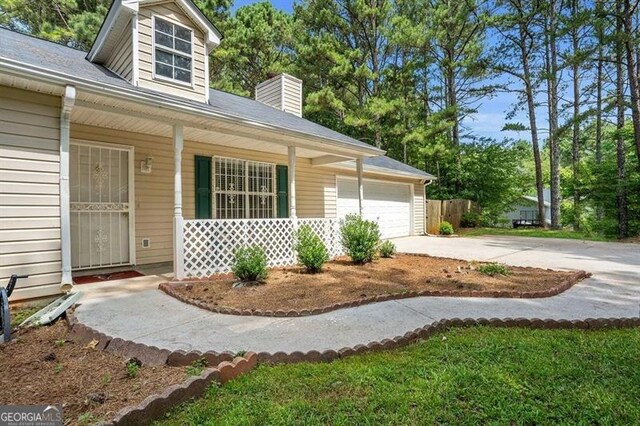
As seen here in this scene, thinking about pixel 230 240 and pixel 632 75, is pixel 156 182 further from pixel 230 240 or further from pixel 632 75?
pixel 632 75

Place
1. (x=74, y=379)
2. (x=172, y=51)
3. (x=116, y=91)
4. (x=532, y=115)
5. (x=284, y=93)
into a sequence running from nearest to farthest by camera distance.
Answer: (x=74, y=379) → (x=116, y=91) → (x=172, y=51) → (x=284, y=93) → (x=532, y=115)

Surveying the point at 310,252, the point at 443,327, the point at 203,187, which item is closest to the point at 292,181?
the point at 310,252

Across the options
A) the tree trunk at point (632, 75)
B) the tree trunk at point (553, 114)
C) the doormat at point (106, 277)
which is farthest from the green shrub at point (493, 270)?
the tree trunk at point (553, 114)

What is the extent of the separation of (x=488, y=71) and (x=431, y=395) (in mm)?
20170

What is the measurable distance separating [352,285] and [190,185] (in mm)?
4289

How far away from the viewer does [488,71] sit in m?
18.2

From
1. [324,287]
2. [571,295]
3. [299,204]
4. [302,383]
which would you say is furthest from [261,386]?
[299,204]

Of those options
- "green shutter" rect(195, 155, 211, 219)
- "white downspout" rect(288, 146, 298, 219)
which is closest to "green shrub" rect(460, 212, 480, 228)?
"white downspout" rect(288, 146, 298, 219)

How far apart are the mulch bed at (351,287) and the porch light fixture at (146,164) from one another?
2.68 metres

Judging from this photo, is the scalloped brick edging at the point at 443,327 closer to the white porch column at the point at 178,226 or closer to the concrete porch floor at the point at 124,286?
the concrete porch floor at the point at 124,286

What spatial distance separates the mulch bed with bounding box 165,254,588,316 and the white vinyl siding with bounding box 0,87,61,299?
57.7 inches

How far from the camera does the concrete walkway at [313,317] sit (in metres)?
3.04

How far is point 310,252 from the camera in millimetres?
5867

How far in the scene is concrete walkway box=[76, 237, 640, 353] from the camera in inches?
120
